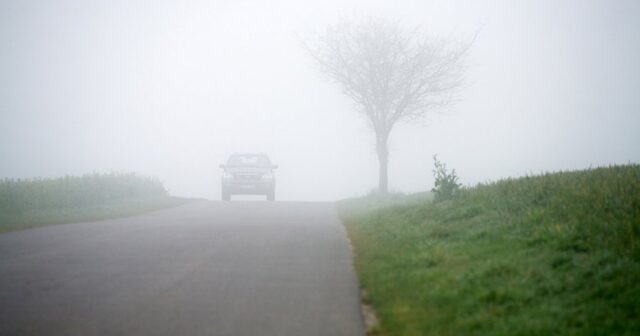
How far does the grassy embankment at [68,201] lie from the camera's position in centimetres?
1523

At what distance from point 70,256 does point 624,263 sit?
871cm

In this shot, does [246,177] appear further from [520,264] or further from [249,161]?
[520,264]

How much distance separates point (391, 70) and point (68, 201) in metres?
16.9

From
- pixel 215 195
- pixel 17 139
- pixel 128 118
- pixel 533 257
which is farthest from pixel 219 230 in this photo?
pixel 128 118

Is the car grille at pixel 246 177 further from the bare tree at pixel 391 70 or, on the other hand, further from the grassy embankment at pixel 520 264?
the grassy embankment at pixel 520 264

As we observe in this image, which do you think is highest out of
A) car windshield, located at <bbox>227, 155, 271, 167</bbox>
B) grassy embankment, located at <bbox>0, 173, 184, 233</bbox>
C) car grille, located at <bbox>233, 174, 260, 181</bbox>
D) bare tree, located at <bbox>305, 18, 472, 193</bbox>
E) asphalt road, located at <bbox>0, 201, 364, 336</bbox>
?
bare tree, located at <bbox>305, 18, 472, 193</bbox>

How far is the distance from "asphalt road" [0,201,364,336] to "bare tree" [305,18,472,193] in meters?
15.7

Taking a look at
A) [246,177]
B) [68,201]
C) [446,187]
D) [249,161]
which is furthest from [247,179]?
[446,187]

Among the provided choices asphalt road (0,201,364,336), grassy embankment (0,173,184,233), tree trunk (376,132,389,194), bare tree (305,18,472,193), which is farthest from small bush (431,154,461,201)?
tree trunk (376,132,389,194)

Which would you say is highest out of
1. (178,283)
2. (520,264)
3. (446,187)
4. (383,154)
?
(383,154)

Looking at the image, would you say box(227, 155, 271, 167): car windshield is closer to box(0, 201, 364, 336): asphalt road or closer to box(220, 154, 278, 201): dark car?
box(220, 154, 278, 201): dark car

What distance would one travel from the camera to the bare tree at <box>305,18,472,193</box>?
26750 millimetres

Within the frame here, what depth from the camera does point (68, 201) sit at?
1841 cm

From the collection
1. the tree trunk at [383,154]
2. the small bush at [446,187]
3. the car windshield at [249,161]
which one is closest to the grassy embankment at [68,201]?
the car windshield at [249,161]
